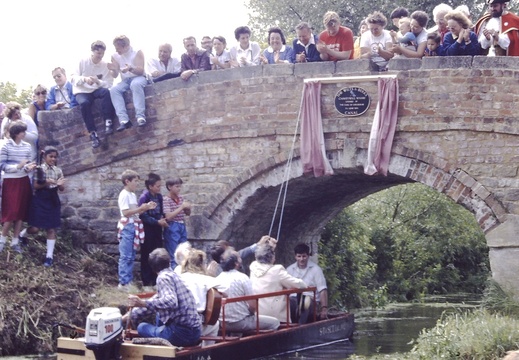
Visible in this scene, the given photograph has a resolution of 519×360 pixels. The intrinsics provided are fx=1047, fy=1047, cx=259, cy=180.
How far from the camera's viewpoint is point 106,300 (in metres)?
12.5

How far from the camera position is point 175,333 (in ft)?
31.6

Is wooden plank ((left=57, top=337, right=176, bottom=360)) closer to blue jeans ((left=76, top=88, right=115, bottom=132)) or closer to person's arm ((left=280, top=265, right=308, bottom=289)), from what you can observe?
person's arm ((left=280, top=265, right=308, bottom=289))

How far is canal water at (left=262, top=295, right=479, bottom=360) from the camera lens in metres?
12.1

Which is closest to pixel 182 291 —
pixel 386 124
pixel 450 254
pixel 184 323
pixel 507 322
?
pixel 184 323

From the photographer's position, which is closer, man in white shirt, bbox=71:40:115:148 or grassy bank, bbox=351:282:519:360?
grassy bank, bbox=351:282:519:360

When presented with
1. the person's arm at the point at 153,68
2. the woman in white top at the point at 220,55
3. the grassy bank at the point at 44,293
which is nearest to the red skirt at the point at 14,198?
the grassy bank at the point at 44,293

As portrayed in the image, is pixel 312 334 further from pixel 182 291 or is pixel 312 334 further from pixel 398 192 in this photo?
pixel 398 192

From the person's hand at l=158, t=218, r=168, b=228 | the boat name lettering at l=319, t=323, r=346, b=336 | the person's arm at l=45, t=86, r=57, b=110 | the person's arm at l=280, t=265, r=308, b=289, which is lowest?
the boat name lettering at l=319, t=323, r=346, b=336

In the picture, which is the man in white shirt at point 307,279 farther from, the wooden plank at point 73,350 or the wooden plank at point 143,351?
the wooden plank at point 73,350

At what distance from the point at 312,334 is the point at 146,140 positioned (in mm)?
3559

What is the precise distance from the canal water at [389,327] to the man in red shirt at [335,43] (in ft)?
11.6

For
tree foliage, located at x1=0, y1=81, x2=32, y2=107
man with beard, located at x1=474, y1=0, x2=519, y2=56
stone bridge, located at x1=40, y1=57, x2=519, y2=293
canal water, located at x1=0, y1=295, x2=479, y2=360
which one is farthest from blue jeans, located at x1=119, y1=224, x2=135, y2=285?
tree foliage, located at x1=0, y1=81, x2=32, y2=107

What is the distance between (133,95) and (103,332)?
506cm

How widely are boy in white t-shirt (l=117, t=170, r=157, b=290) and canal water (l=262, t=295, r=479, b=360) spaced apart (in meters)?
2.45
